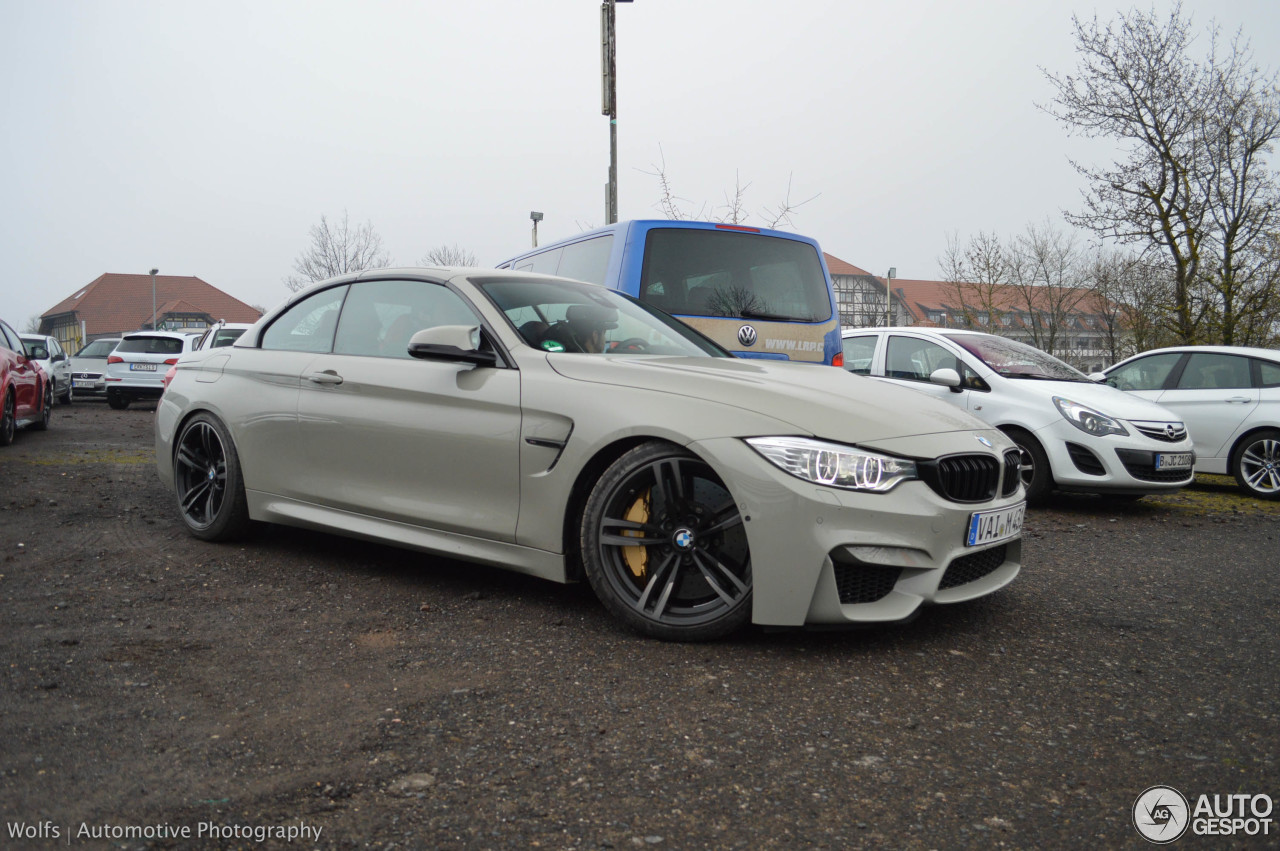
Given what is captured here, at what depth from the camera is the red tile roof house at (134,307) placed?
7188cm

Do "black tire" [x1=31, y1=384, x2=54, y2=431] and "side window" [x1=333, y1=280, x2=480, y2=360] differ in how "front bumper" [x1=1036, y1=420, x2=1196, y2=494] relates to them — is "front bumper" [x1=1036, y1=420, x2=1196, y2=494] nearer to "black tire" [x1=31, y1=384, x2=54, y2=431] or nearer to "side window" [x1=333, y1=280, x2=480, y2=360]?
→ "side window" [x1=333, y1=280, x2=480, y2=360]

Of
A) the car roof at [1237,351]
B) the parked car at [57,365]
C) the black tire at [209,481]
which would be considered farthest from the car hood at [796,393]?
the parked car at [57,365]

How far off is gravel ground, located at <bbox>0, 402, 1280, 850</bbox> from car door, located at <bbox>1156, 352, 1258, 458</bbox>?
15.6 feet

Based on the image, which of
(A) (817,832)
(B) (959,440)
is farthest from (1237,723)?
(A) (817,832)

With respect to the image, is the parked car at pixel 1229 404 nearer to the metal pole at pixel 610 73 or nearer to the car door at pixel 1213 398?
the car door at pixel 1213 398

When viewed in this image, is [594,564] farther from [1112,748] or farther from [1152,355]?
[1152,355]

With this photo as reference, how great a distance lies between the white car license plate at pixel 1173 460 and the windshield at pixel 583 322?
4.32 meters

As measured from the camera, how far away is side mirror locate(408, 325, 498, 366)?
3.88 m

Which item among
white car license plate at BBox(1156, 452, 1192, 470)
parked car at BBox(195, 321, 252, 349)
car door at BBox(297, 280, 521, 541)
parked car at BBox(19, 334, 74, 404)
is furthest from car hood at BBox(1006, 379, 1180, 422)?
parked car at BBox(19, 334, 74, 404)

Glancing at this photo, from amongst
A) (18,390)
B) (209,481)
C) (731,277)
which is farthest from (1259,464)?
(18,390)

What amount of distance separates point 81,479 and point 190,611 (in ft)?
14.9

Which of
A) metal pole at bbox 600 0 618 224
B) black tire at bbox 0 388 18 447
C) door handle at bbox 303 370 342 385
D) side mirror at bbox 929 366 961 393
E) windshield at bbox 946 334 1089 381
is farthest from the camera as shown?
metal pole at bbox 600 0 618 224

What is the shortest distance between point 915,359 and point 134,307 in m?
78.3

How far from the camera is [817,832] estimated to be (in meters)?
2.10
